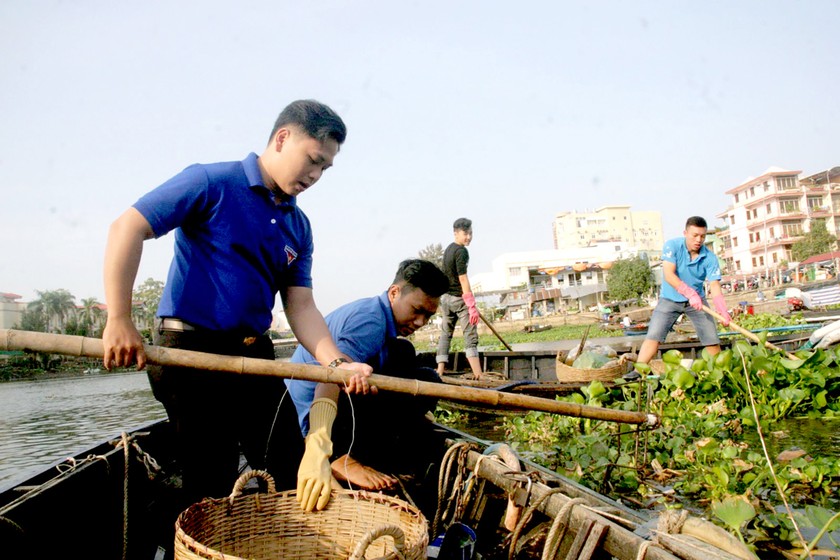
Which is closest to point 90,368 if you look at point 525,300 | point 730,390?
point 525,300

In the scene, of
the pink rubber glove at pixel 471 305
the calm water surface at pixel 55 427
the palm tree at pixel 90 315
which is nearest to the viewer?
the pink rubber glove at pixel 471 305

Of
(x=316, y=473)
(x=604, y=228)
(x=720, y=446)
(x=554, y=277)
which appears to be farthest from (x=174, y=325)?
(x=604, y=228)

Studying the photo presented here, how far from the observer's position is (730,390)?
543cm

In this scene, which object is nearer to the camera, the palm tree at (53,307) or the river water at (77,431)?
the river water at (77,431)

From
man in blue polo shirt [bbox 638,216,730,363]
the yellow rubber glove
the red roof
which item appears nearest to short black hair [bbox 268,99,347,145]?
the yellow rubber glove

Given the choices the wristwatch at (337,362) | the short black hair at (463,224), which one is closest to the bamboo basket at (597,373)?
the short black hair at (463,224)

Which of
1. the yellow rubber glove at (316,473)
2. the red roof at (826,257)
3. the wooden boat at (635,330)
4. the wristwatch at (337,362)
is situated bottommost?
the wooden boat at (635,330)

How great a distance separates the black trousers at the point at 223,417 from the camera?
6.93 feet

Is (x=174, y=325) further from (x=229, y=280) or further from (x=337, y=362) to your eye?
(x=337, y=362)

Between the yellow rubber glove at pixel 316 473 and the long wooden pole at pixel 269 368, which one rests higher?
the long wooden pole at pixel 269 368

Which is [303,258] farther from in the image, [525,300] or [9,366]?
[525,300]

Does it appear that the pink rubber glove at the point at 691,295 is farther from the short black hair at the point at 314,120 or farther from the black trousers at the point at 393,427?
the short black hair at the point at 314,120

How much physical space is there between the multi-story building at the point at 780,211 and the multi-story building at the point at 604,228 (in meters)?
41.3

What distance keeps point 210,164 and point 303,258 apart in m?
0.63
